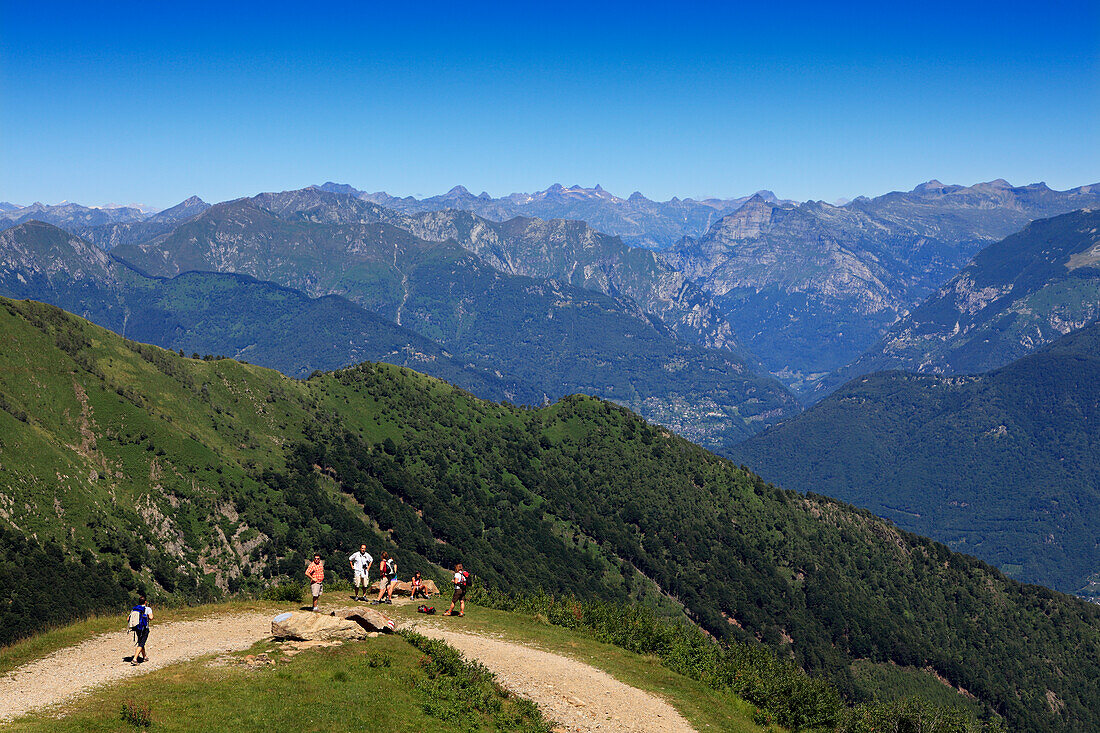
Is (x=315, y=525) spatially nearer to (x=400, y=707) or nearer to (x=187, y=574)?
(x=187, y=574)

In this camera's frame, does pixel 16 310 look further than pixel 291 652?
Yes

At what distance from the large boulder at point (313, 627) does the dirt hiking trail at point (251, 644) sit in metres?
2.61

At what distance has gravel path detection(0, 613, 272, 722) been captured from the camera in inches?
1624

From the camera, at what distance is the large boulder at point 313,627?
1988 inches

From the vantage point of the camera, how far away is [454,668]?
48625 millimetres

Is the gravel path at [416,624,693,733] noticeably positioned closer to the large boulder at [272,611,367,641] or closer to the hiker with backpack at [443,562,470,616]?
the hiker with backpack at [443,562,470,616]

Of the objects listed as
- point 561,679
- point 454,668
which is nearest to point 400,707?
point 454,668

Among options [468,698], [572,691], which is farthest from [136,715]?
[572,691]

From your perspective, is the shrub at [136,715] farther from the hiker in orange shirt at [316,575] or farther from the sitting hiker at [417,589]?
the sitting hiker at [417,589]

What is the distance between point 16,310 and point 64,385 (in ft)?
88.2

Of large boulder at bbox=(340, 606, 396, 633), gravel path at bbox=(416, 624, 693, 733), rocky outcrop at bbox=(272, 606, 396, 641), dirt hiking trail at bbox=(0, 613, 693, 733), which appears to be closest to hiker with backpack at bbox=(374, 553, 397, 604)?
dirt hiking trail at bbox=(0, 613, 693, 733)

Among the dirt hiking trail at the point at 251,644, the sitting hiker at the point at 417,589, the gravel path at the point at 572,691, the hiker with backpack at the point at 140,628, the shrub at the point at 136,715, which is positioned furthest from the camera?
the sitting hiker at the point at 417,589

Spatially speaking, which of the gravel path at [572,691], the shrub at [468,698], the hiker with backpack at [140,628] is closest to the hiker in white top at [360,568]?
the gravel path at [572,691]

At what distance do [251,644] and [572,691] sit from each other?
21.6 metres
